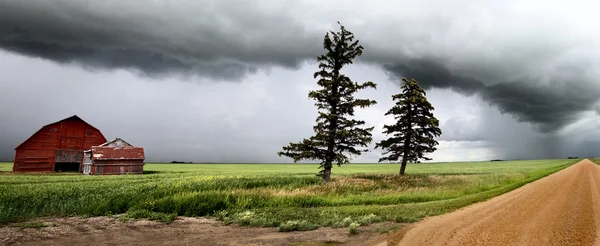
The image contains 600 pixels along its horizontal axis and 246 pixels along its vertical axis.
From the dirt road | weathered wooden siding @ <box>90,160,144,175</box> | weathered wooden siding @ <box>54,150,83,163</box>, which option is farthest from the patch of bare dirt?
weathered wooden siding @ <box>54,150,83,163</box>

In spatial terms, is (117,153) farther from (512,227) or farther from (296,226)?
(512,227)

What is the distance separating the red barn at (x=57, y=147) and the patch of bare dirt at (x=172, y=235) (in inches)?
2161

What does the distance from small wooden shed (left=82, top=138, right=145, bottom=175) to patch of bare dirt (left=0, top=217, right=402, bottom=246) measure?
44.7 meters

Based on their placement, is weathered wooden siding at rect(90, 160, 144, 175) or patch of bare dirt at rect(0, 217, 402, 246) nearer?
patch of bare dirt at rect(0, 217, 402, 246)

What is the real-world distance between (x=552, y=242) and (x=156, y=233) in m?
11.3

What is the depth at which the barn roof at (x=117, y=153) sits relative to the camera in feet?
171

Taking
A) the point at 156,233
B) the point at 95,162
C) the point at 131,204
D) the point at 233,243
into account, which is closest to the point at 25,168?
the point at 95,162

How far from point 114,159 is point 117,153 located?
1187mm

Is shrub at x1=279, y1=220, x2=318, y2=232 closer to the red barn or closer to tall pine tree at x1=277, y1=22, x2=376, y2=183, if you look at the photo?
tall pine tree at x1=277, y1=22, x2=376, y2=183

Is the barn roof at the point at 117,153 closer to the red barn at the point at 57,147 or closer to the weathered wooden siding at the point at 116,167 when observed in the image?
the weathered wooden siding at the point at 116,167

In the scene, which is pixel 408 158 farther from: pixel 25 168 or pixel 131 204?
pixel 25 168

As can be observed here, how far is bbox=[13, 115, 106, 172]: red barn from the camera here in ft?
181

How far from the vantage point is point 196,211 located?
15492 millimetres

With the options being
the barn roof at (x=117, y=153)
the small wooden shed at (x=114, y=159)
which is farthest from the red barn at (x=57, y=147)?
the barn roof at (x=117, y=153)
